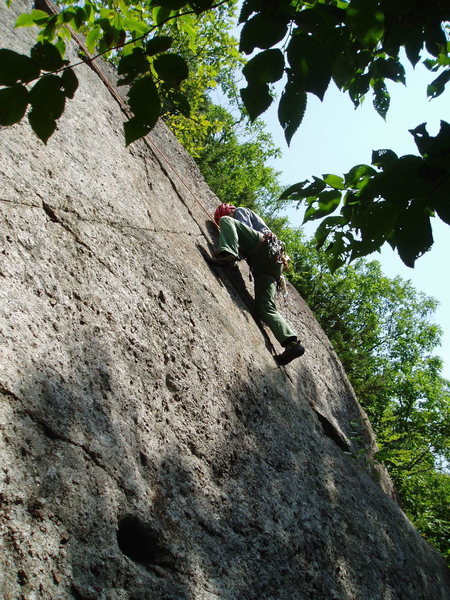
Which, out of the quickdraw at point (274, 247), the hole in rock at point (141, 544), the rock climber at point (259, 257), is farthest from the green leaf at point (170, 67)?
the quickdraw at point (274, 247)

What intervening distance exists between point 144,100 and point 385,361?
60.3 ft

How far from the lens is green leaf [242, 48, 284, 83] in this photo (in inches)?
56.5

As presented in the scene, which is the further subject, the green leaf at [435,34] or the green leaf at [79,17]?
the green leaf at [79,17]

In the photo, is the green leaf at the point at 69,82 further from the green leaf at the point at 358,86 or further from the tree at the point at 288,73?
the green leaf at the point at 358,86

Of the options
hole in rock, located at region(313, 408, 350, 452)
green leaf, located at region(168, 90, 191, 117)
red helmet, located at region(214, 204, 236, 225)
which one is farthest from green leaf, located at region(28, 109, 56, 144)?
red helmet, located at region(214, 204, 236, 225)

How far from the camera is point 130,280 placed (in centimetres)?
306

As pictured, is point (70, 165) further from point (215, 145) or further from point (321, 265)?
point (215, 145)

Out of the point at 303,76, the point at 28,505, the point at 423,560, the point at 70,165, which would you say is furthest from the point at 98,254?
the point at 423,560

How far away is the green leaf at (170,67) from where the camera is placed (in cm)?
144

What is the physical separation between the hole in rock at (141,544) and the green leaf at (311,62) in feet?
5.82

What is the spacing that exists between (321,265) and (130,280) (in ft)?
52.4

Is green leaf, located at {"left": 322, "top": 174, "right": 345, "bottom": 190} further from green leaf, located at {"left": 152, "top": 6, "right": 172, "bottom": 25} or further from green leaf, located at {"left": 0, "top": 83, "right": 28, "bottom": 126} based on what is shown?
green leaf, located at {"left": 0, "top": 83, "right": 28, "bottom": 126}

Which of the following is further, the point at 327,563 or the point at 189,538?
the point at 327,563

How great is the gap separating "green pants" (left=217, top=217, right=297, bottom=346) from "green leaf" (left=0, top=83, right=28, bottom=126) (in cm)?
324
